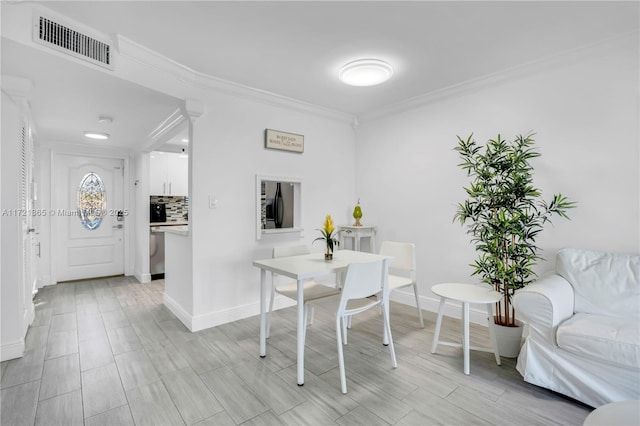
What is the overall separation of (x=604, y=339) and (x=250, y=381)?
2164 mm

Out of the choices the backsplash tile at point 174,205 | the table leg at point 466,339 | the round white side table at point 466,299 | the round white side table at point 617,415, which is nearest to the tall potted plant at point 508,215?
the round white side table at point 466,299

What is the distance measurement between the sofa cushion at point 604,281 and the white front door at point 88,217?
19.9ft

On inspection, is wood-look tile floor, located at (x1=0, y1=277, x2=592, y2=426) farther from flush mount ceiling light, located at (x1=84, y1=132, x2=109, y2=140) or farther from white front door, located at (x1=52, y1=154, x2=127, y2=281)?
flush mount ceiling light, located at (x1=84, y1=132, x2=109, y2=140)

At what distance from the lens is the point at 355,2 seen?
1944mm

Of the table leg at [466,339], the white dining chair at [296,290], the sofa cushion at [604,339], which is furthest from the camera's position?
the white dining chair at [296,290]

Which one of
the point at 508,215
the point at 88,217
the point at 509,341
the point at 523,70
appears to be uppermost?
the point at 523,70

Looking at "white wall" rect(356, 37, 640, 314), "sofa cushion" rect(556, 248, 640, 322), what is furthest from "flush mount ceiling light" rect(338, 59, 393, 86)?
"sofa cushion" rect(556, 248, 640, 322)

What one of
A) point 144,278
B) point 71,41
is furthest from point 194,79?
point 144,278

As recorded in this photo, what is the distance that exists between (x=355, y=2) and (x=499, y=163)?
5.34 ft

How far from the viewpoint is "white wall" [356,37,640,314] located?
2.38 meters

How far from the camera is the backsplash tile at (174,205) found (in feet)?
19.4

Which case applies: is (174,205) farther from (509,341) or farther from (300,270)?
(509,341)

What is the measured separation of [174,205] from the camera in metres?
6.05

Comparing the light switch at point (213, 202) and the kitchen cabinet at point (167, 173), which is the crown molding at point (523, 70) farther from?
the kitchen cabinet at point (167, 173)
